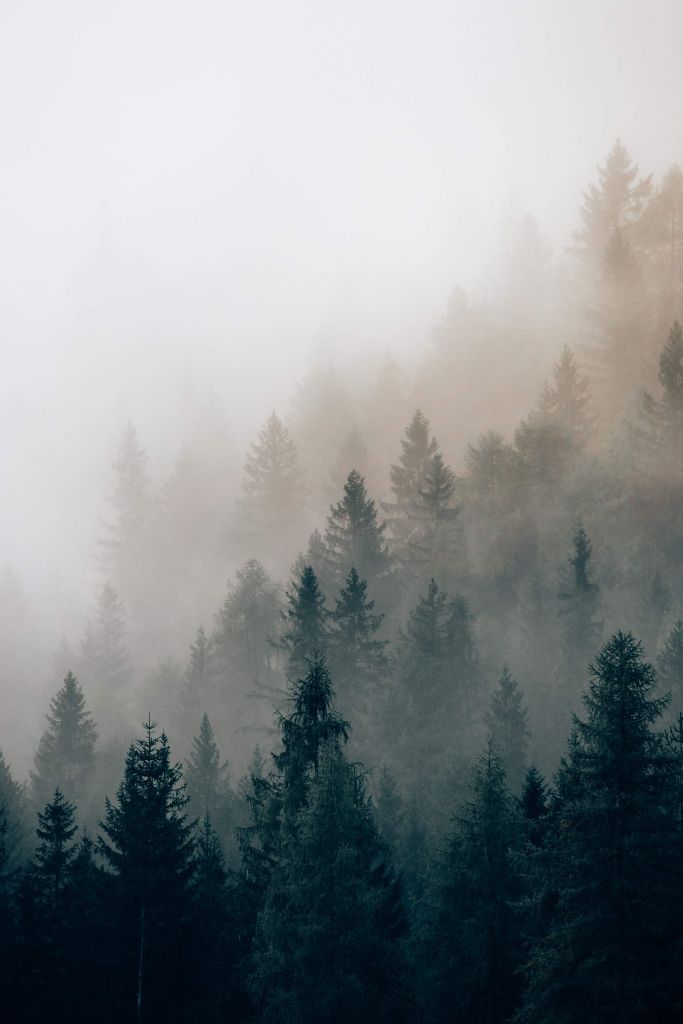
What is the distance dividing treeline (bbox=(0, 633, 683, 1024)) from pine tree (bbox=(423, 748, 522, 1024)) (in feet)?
0.18

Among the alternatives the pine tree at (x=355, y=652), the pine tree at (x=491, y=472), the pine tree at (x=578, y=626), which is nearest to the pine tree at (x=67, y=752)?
the pine tree at (x=355, y=652)

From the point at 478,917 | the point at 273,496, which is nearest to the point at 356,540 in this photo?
the point at 273,496

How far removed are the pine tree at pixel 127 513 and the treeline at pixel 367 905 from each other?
57.4m

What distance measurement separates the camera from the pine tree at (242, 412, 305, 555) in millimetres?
76375

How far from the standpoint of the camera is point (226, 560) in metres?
82.5

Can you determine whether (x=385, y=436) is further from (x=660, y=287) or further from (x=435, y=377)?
(x=660, y=287)

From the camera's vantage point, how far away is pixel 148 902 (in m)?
25.4

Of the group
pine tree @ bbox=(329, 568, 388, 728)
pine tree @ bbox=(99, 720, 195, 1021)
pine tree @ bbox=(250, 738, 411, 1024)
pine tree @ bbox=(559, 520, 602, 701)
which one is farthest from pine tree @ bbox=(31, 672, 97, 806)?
pine tree @ bbox=(250, 738, 411, 1024)

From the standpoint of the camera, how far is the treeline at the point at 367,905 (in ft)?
60.8

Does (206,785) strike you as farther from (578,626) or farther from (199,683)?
(578,626)

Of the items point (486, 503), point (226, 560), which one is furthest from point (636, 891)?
point (226, 560)

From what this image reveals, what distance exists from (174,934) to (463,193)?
6198 inches

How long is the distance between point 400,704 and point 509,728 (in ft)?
22.1

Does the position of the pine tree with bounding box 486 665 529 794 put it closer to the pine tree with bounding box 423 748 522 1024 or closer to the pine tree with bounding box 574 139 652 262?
the pine tree with bounding box 423 748 522 1024
